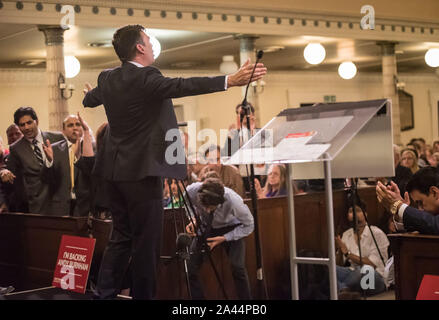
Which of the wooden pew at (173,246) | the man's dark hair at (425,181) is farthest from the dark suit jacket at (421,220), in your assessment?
the wooden pew at (173,246)

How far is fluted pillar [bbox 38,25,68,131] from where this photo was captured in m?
8.21

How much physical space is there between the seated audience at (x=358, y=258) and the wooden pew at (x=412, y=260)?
165 centimetres

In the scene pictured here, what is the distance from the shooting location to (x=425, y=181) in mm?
3785

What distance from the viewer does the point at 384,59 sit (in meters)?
11.4

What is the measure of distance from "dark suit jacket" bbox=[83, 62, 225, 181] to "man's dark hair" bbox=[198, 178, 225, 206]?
4.19 ft

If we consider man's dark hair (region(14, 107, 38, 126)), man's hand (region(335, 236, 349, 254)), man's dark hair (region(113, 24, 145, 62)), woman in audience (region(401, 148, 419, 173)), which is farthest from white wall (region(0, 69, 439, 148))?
man's dark hair (region(113, 24, 145, 62))

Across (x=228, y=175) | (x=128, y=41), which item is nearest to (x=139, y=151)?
(x=128, y=41)

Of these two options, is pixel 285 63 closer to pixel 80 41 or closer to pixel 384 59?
pixel 384 59

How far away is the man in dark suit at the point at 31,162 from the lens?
18.0 ft

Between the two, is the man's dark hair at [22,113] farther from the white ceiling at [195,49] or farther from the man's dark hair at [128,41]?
the white ceiling at [195,49]

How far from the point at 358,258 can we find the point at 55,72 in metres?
4.45

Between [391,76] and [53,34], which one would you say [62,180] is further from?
[391,76]

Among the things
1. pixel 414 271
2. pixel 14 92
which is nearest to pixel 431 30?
pixel 14 92

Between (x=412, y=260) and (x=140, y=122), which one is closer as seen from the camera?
(x=140, y=122)
